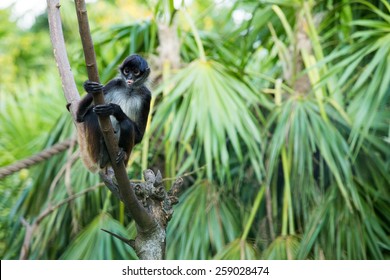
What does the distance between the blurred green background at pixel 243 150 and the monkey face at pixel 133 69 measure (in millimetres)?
1025

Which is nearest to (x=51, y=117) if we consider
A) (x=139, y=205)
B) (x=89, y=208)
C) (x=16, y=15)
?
(x=89, y=208)

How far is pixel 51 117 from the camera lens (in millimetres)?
5418

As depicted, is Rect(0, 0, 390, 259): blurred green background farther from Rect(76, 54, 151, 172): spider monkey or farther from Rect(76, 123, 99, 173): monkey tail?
Rect(76, 54, 151, 172): spider monkey

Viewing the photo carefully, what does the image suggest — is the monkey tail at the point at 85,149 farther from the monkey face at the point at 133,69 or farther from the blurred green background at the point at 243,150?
the blurred green background at the point at 243,150

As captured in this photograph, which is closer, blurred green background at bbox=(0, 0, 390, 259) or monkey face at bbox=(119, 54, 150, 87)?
monkey face at bbox=(119, 54, 150, 87)

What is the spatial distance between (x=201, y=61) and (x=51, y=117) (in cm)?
156

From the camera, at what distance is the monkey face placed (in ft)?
10.0

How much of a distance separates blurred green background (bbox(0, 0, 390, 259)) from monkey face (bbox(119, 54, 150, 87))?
1.03 meters

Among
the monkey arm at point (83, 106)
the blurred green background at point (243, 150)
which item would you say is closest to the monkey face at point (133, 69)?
the monkey arm at point (83, 106)

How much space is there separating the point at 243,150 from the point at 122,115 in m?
2.12

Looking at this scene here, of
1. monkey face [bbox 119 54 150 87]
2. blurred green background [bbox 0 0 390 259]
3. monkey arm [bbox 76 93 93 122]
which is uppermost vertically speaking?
monkey face [bbox 119 54 150 87]

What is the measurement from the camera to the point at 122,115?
2883 mm

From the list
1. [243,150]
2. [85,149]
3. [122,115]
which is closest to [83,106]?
[122,115]

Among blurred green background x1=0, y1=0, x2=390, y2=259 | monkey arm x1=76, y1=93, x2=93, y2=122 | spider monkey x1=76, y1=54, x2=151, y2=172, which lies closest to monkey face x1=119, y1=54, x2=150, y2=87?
spider monkey x1=76, y1=54, x2=151, y2=172
